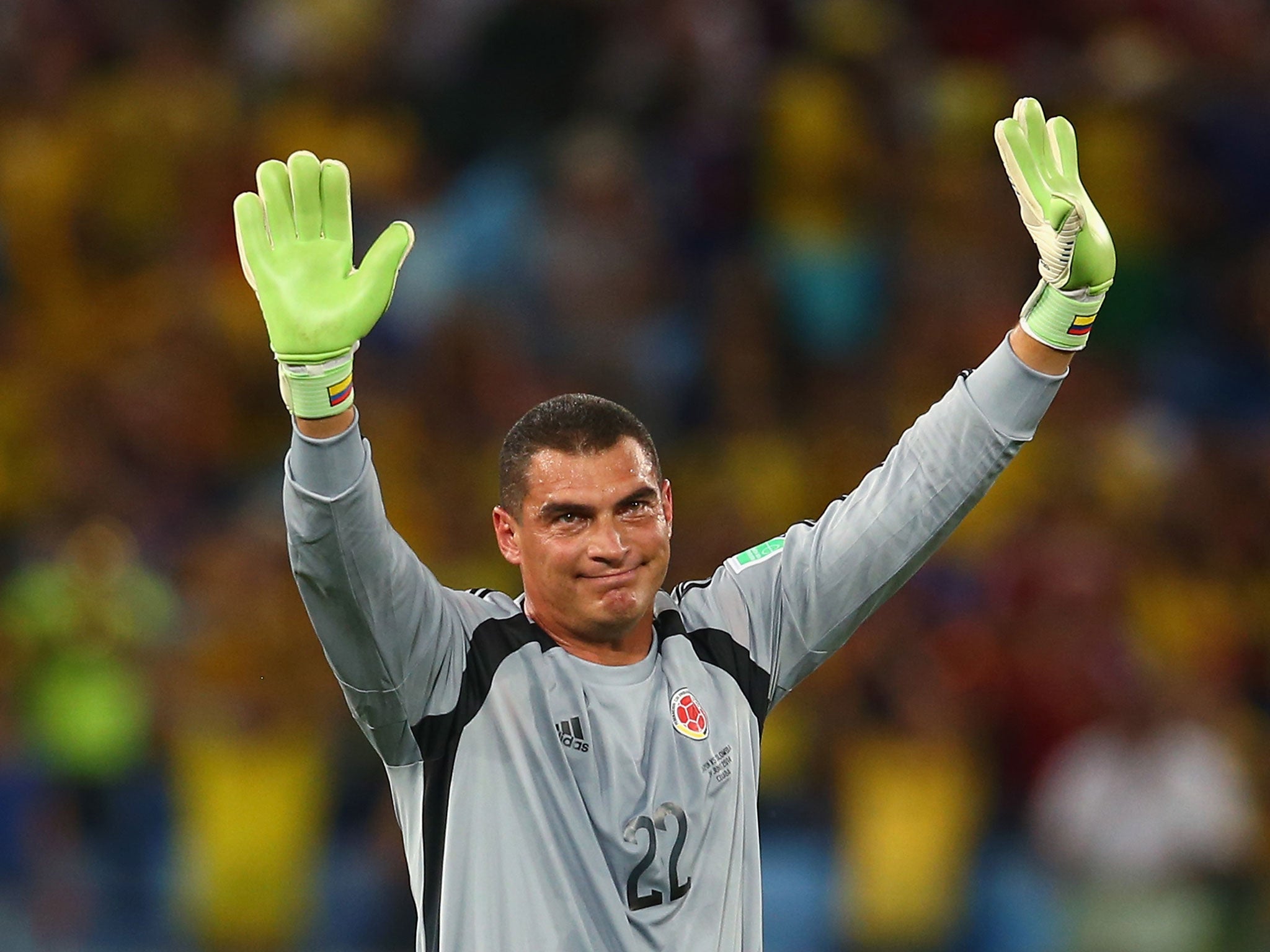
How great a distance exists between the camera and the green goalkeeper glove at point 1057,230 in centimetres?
390

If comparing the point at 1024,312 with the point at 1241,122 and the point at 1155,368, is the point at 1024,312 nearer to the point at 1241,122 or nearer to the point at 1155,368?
the point at 1155,368

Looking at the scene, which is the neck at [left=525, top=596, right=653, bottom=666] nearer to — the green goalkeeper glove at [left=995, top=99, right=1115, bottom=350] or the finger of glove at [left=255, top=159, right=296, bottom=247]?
the finger of glove at [left=255, top=159, right=296, bottom=247]

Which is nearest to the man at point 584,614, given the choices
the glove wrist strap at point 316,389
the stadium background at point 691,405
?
the glove wrist strap at point 316,389

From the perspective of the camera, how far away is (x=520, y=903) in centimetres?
355

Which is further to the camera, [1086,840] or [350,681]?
[1086,840]

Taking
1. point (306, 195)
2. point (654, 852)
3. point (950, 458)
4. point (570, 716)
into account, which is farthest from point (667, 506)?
point (306, 195)

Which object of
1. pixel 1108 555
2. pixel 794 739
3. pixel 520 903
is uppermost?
pixel 1108 555

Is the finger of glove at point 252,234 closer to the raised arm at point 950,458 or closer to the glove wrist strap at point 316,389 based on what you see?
the glove wrist strap at point 316,389

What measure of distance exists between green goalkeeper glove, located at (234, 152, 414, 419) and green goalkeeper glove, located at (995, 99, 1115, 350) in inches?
50.8

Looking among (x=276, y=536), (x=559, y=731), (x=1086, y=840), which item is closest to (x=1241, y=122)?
(x=1086, y=840)

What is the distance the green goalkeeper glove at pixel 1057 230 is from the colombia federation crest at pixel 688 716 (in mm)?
1024

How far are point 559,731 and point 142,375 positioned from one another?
6.19 metres

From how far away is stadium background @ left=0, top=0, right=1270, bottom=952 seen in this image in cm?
755

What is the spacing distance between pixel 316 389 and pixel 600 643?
0.82 m
